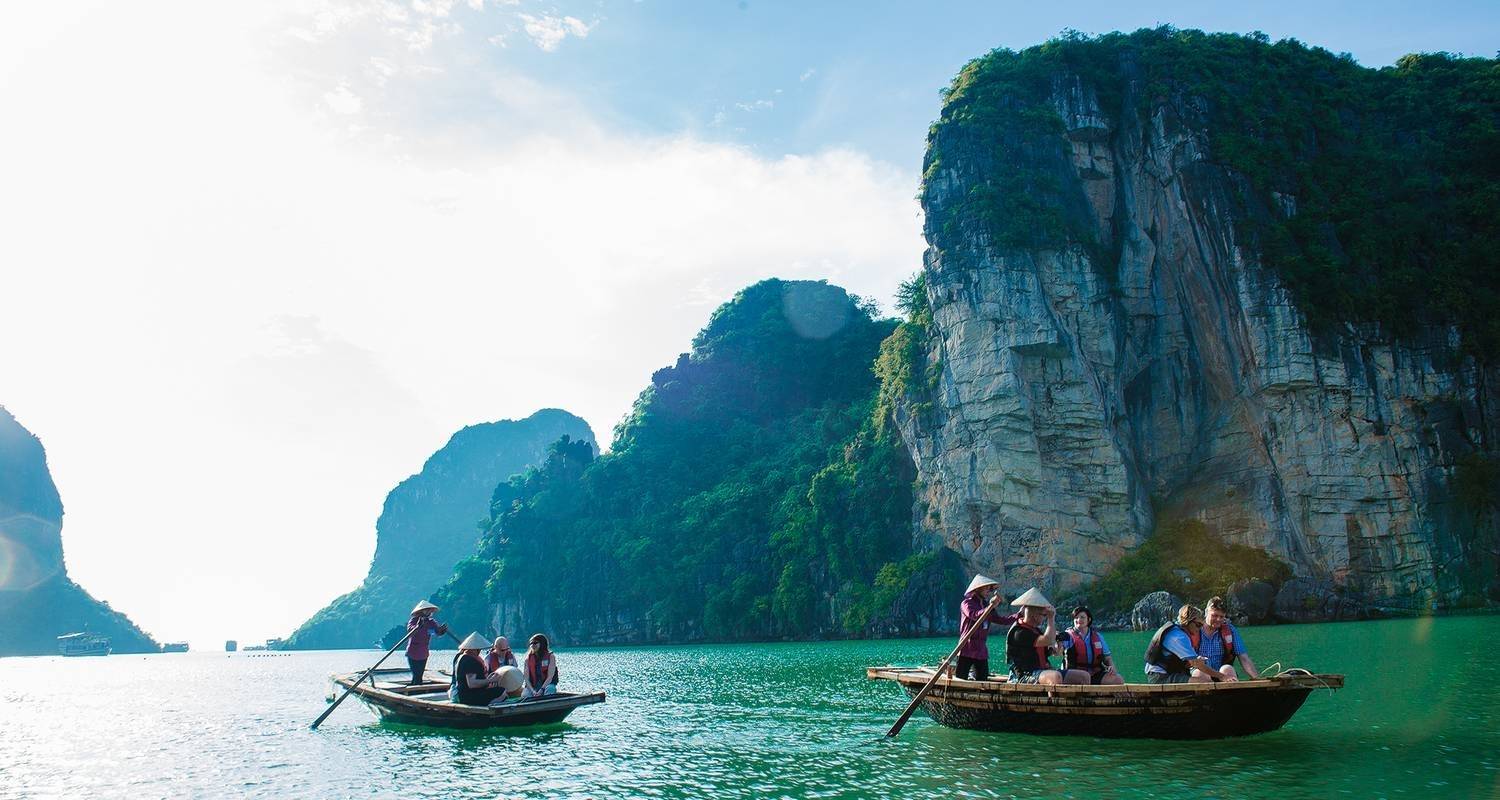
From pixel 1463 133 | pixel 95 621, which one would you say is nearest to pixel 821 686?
pixel 1463 133

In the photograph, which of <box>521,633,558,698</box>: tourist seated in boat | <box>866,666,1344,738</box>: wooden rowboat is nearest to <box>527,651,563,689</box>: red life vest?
<box>521,633,558,698</box>: tourist seated in boat

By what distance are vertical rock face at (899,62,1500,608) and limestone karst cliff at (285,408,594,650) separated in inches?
4327

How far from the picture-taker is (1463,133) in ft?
145

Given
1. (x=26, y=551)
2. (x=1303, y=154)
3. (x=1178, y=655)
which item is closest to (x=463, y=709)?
(x=1178, y=655)

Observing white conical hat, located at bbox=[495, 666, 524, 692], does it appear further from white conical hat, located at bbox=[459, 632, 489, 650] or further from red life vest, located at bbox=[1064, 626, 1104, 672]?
red life vest, located at bbox=[1064, 626, 1104, 672]

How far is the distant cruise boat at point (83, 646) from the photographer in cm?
9100

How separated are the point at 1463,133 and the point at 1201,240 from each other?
42.5ft

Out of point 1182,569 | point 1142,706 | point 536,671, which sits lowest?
point 1142,706

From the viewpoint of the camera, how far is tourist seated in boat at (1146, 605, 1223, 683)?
11.3m

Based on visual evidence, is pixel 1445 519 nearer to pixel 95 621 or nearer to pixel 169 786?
pixel 169 786

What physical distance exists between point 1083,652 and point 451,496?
155958 millimetres

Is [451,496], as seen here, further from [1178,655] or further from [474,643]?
[1178,655]

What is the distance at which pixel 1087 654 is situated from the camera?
12016 millimetres

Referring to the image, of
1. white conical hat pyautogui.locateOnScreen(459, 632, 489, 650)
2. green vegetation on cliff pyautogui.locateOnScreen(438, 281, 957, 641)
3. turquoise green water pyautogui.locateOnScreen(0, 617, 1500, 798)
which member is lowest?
turquoise green water pyautogui.locateOnScreen(0, 617, 1500, 798)
